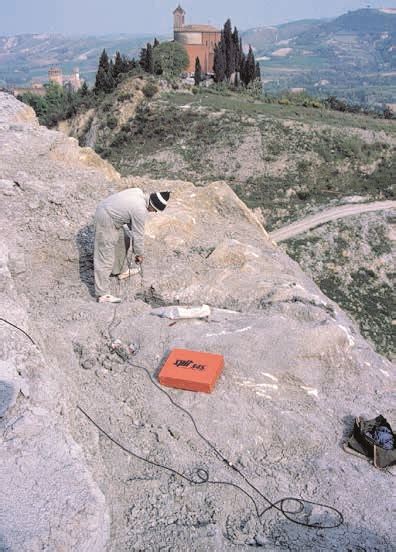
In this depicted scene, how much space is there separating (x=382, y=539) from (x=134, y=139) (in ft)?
158

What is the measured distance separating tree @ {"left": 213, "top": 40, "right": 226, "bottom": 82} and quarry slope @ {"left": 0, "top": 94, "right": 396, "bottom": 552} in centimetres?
5635

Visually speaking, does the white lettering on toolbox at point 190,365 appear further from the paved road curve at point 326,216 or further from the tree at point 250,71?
the tree at point 250,71

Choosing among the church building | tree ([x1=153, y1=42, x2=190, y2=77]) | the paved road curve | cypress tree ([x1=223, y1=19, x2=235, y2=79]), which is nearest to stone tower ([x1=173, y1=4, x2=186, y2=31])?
the church building

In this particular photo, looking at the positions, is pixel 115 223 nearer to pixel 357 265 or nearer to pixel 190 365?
pixel 190 365

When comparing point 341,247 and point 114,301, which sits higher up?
point 114,301

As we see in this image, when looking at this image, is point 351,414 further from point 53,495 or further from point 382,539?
point 53,495

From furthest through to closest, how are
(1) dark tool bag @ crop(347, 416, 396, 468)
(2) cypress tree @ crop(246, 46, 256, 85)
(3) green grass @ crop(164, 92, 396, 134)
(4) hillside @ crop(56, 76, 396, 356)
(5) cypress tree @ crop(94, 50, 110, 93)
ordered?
(2) cypress tree @ crop(246, 46, 256, 85), (5) cypress tree @ crop(94, 50, 110, 93), (3) green grass @ crop(164, 92, 396, 134), (4) hillside @ crop(56, 76, 396, 356), (1) dark tool bag @ crop(347, 416, 396, 468)

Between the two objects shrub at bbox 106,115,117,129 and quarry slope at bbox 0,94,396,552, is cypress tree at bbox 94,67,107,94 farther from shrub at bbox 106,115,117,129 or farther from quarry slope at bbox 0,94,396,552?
quarry slope at bbox 0,94,396,552

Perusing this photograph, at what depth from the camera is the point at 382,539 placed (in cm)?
466

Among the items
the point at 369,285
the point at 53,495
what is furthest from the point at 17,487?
the point at 369,285

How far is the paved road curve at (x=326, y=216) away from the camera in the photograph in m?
31.5

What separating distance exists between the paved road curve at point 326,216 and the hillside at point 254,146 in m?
0.92

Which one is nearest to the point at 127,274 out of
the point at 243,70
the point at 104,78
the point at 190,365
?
the point at 190,365

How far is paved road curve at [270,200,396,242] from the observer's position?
31.5 metres
